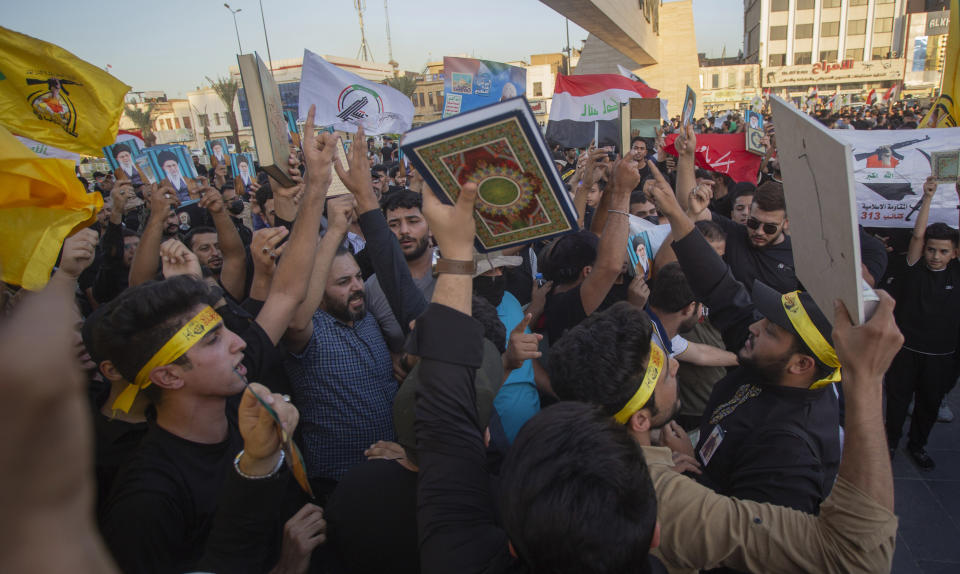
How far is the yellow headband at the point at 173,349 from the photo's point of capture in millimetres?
1726

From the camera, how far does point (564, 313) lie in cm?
314

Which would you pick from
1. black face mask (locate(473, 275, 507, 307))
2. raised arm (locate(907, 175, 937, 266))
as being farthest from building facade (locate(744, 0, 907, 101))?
black face mask (locate(473, 275, 507, 307))

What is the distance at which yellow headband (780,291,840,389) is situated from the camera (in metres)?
1.84

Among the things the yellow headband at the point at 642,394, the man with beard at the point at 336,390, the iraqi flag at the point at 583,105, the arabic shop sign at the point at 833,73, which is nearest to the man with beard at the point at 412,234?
the man with beard at the point at 336,390

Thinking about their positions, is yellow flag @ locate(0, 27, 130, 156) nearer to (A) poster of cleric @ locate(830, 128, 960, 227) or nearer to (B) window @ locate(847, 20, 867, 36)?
(A) poster of cleric @ locate(830, 128, 960, 227)

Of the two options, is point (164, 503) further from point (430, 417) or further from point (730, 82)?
point (730, 82)

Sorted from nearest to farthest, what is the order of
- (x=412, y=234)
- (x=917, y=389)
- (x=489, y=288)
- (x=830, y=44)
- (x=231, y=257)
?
1. (x=489, y=288)
2. (x=231, y=257)
3. (x=412, y=234)
4. (x=917, y=389)
5. (x=830, y=44)

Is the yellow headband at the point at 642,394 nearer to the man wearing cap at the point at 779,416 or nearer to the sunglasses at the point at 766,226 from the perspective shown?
the man wearing cap at the point at 779,416

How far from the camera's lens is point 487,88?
6.89 metres

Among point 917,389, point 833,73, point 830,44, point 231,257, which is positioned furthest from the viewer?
point 830,44

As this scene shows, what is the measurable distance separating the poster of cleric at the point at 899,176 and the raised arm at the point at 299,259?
4.37 metres

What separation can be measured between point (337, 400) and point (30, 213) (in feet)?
4.86

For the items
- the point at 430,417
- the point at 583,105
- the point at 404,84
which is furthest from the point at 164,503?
the point at 404,84

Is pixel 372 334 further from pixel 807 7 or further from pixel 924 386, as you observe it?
pixel 807 7
